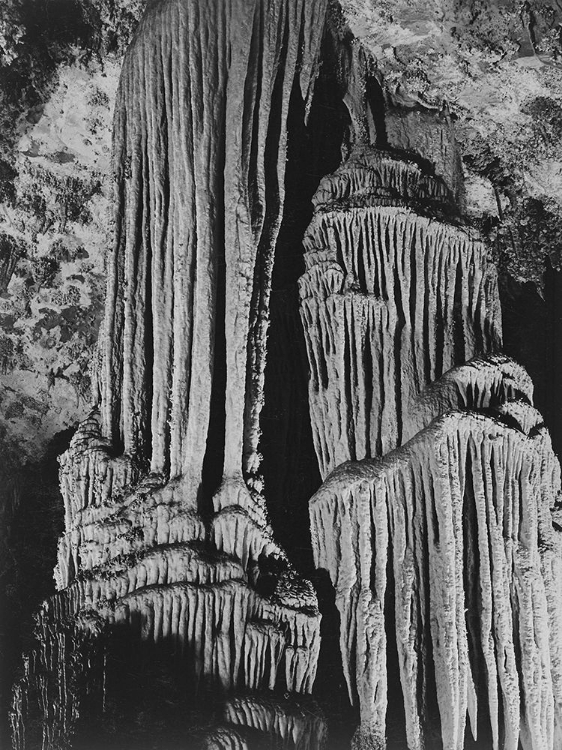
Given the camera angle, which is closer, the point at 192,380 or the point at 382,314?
the point at 192,380

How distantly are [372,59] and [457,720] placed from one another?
5.41ft

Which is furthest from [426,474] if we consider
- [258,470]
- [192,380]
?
[192,380]

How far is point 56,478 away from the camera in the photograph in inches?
97.3

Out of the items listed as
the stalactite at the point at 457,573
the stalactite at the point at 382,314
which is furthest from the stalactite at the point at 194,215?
the stalactite at the point at 457,573

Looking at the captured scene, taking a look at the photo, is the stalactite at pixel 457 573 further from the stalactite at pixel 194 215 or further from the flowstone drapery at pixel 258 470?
the stalactite at pixel 194 215

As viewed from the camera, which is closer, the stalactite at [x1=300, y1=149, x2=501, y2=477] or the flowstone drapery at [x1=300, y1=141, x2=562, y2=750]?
the flowstone drapery at [x1=300, y1=141, x2=562, y2=750]

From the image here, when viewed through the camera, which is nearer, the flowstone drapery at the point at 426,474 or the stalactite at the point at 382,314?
the flowstone drapery at the point at 426,474

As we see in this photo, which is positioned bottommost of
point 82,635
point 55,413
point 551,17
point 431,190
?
point 82,635

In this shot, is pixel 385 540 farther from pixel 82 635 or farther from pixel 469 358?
pixel 82 635

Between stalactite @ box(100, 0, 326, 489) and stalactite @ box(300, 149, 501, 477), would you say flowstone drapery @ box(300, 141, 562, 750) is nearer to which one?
stalactite @ box(300, 149, 501, 477)

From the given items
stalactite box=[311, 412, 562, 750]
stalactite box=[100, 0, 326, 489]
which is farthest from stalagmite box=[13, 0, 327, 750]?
stalactite box=[311, 412, 562, 750]

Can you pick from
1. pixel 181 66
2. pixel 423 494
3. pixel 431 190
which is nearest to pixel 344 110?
pixel 431 190

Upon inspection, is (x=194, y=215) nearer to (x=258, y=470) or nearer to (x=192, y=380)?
(x=192, y=380)

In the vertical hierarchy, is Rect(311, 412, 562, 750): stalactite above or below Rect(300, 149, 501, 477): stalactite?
below
